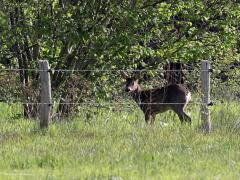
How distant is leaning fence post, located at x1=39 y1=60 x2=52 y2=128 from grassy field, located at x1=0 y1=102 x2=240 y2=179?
7.6 inches

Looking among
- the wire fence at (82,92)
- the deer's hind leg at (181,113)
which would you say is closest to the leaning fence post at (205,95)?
the wire fence at (82,92)

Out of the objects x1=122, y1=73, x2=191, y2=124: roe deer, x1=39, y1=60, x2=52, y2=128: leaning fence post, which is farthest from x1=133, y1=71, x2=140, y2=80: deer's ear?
x1=39, y1=60, x2=52, y2=128: leaning fence post

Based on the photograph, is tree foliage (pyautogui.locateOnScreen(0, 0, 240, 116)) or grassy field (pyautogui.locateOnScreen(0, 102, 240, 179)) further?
tree foliage (pyautogui.locateOnScreen(0, 0, 240, 116))

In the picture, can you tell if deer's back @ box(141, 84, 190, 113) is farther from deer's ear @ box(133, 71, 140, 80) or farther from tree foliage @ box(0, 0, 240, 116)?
tree foliage @ box(0, 0, 240, 116)

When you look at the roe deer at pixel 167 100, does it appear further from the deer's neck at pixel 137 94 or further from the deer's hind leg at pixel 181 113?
the deer's neck at pixel 137 94

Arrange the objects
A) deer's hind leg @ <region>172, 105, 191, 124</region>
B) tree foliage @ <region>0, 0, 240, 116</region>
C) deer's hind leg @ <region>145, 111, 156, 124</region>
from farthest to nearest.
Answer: tree foliage @ <region>0, 0, 240, 116</region>
deer's hind leg @ <region>172, 105, 191, 124</region>
deer's hind leg @ <region>145, 111, 156, 124</region>

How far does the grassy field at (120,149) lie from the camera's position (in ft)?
30.1

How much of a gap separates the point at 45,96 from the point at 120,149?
2.87 metres

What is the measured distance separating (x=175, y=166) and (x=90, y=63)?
7473 millimetres

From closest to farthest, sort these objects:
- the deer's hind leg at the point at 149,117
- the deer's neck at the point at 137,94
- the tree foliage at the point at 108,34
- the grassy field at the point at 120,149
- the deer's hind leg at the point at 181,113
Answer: the grassy field at the point at 120,149
the deer's hind leg at the point at 149,117
the deer's hind leg at the point at 181,113
the tree foliage at the point at 108,34
the deer's neck at the point at 137,94

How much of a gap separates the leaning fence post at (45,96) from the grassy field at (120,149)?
0.63 feet

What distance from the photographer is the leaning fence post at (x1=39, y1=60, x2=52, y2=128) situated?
13211mm

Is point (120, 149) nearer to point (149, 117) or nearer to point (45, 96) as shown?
point (45, 96)

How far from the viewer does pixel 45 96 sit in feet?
43.6
